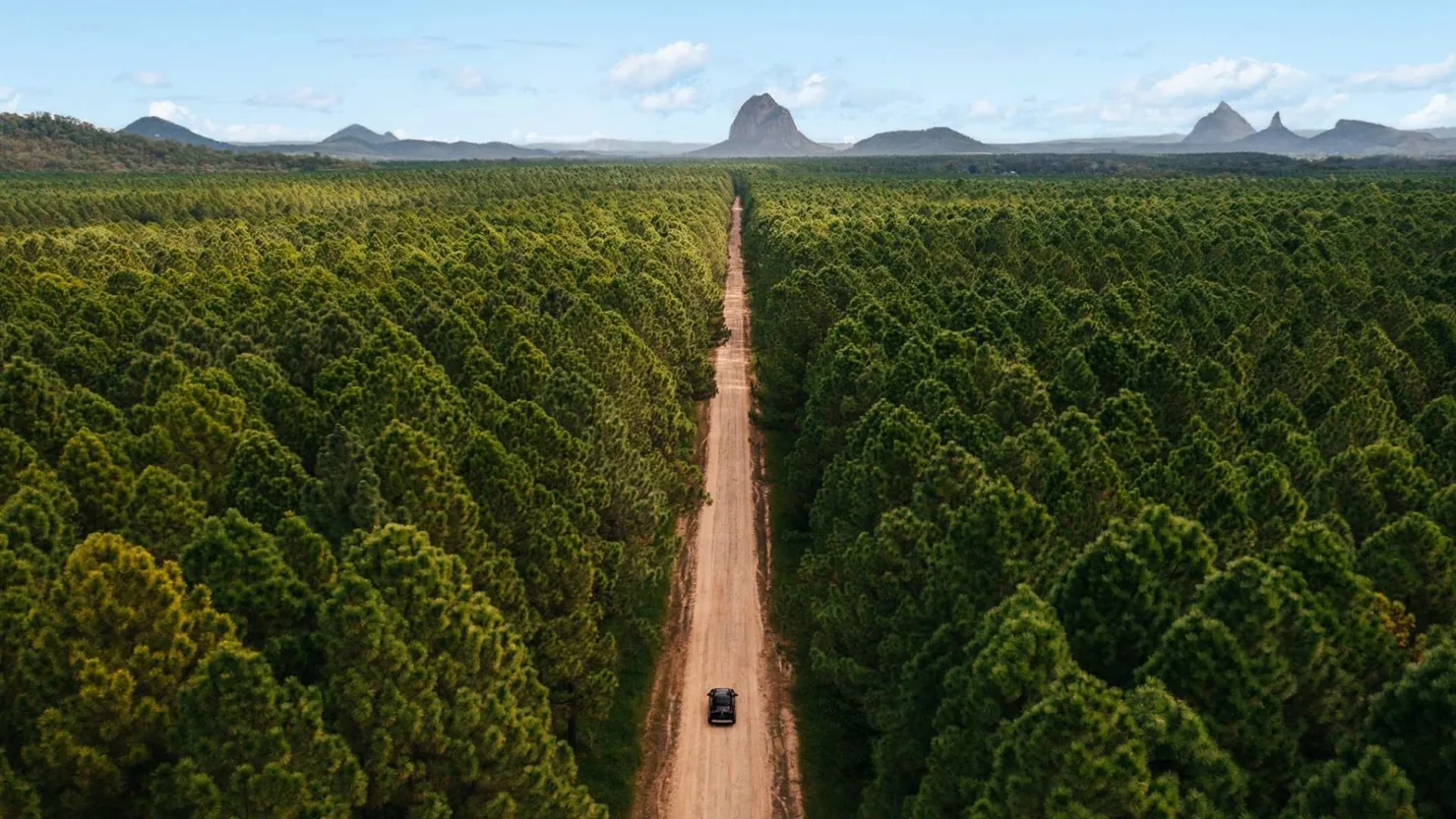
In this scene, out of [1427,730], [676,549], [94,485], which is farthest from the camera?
[676,549]

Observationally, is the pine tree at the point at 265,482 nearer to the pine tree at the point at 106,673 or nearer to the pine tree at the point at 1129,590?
the pine tree at the point at 106,673

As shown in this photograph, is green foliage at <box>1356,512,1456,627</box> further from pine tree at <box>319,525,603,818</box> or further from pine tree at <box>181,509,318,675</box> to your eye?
pine tree at <box>181,509,318,675</box>

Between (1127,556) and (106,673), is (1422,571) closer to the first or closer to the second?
(1127,556)

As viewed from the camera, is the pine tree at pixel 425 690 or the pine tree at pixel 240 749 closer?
the pine tree at pixel 240 749

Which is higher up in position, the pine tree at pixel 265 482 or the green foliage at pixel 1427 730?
the pine tree at pixel 265 482

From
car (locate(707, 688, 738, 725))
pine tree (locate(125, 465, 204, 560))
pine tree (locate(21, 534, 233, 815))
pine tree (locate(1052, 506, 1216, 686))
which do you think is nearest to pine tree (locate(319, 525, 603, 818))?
pine tree (locate(21, 534, 233, 815))

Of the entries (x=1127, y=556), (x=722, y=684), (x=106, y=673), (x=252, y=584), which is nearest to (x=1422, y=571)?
(x=1127, y=556)

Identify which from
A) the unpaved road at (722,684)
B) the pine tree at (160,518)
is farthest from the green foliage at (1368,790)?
the pine tree at (160,518)
